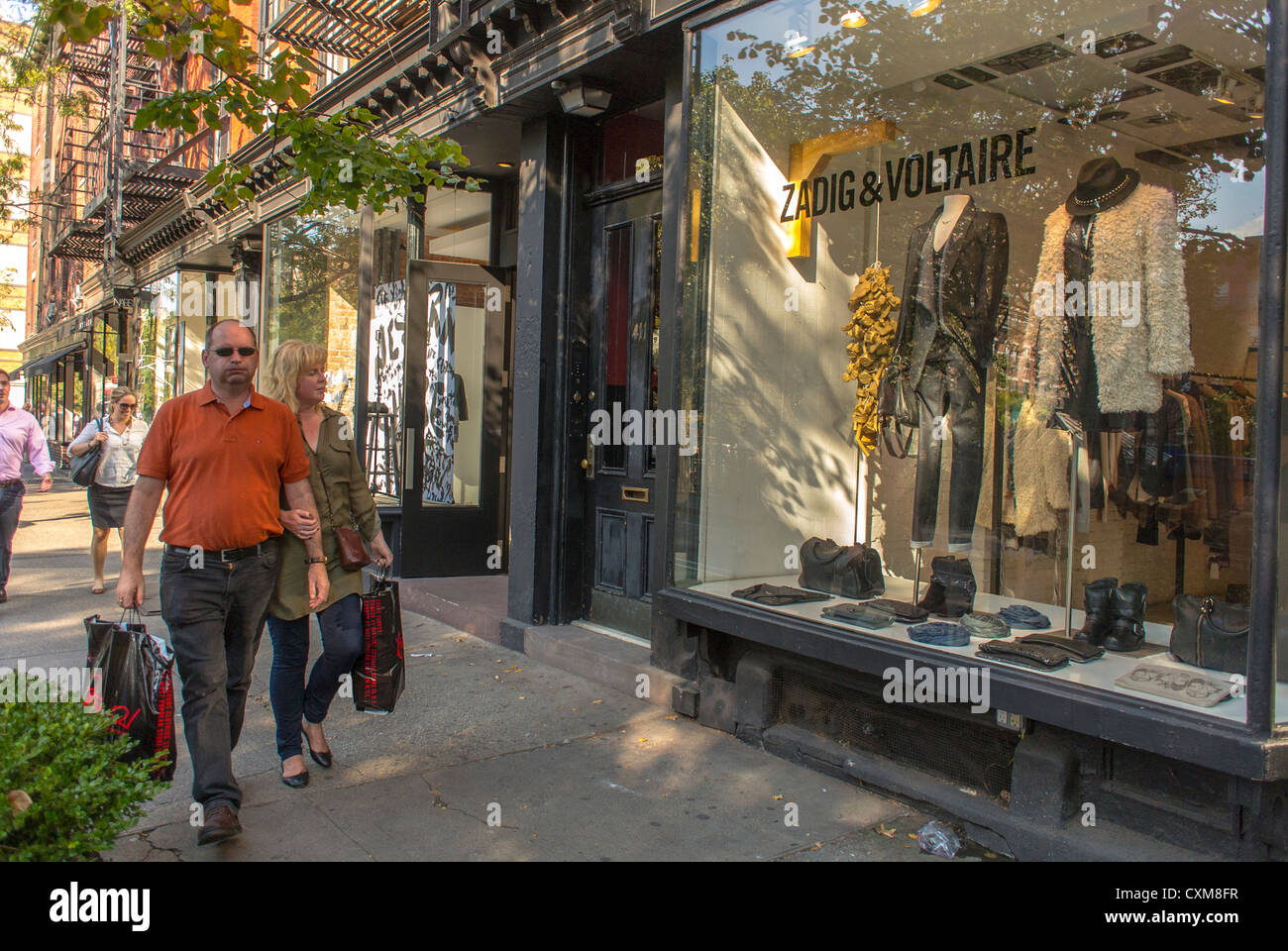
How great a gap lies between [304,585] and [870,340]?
3.44 meters

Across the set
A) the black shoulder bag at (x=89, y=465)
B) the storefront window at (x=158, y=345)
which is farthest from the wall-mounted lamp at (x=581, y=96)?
the storefront window at (x=158, y=345)

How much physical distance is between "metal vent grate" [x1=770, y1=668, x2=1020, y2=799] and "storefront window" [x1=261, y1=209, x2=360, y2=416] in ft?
21.6

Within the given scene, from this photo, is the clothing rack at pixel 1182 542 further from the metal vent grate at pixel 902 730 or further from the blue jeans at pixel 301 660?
the blue jeans at pixel 301 660

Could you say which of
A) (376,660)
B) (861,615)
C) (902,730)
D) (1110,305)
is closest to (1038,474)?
(1110,305)

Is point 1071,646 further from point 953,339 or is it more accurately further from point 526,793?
point 526,793

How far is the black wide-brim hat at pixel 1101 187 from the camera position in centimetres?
425

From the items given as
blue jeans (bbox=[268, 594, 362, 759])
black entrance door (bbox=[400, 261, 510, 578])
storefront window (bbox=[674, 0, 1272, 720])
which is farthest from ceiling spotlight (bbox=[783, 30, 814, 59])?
black entrance door (bbox=[400, 261, 510, 578])

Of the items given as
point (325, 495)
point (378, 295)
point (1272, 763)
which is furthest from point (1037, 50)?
point (378, 295)

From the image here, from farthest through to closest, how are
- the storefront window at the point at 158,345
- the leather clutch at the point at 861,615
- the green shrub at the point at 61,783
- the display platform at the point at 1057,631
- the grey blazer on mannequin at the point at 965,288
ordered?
1. the storefront window at the point at 158,345
2. the grey blazer on mannequin at the point at 965,288
3. the leather clutch at the point at 861,615
4. the display platform at the point at 1057,631
5. the green shrub at the point at 61,783

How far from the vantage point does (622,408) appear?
7164 millimetres

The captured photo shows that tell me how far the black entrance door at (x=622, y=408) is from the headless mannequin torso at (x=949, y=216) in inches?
89.5

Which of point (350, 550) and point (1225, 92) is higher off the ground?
point (1225, 92)

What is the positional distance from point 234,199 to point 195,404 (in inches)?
82.6

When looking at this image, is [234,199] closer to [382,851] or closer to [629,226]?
[629,226]
